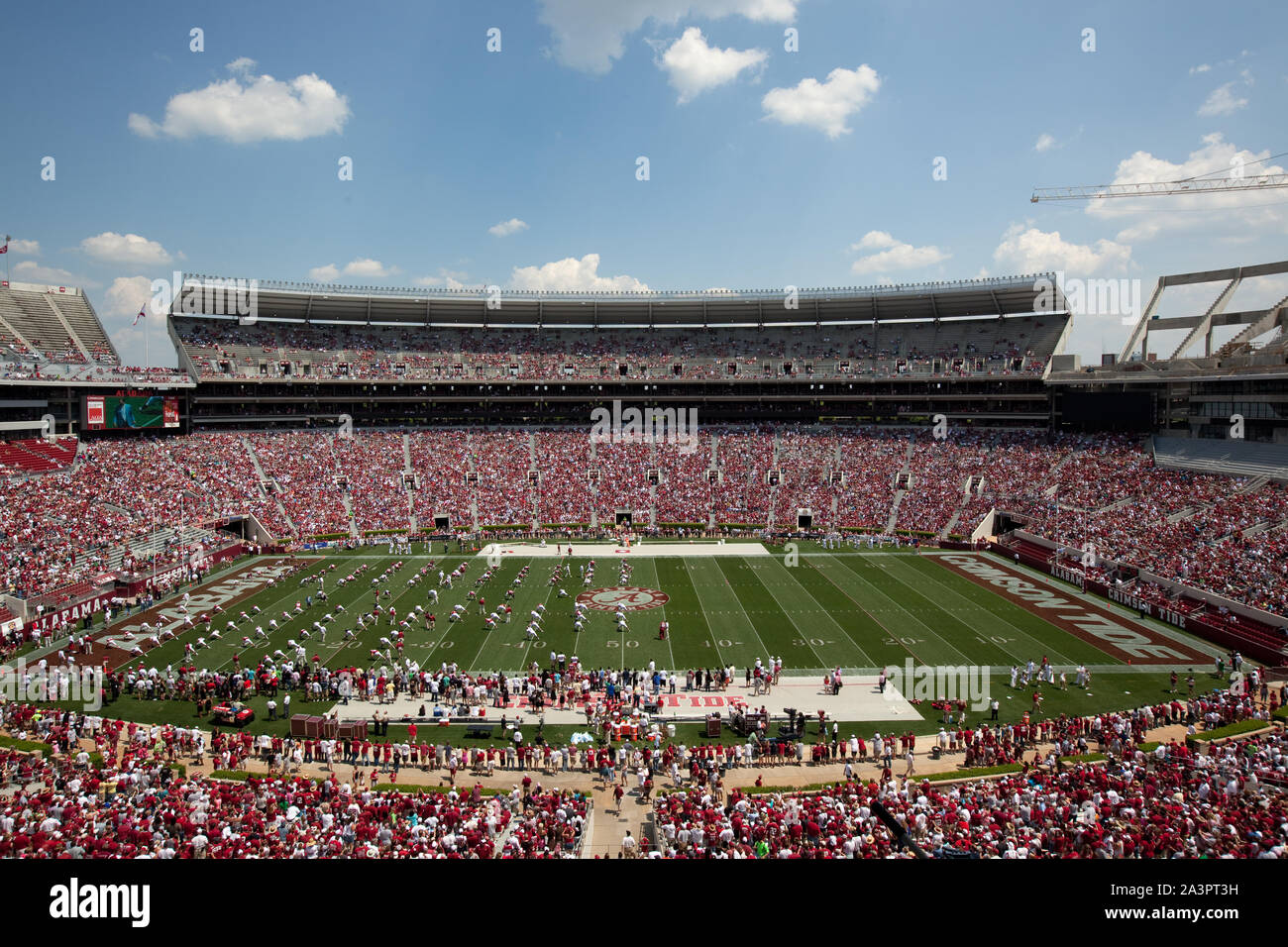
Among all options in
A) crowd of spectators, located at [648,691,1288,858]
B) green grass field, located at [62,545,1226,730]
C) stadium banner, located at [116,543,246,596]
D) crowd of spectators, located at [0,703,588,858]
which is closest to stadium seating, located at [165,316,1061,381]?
stadium banner, located at [116,543,246,596]

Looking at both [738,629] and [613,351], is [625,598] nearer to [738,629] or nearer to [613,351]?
[738,629]

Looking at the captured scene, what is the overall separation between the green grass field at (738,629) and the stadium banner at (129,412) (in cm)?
2345

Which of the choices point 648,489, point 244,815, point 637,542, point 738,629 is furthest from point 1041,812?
point 648,489

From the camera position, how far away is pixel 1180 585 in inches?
1228

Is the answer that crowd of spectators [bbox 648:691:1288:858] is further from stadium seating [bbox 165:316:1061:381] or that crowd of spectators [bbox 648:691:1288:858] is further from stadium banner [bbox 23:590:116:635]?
stadium seating [bbox 165:316:1061:381]

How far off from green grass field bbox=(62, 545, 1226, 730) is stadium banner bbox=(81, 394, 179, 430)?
2345 centimetres

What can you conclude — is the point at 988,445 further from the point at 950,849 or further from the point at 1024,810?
the point at 950,849

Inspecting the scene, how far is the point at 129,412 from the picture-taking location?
5169 cm

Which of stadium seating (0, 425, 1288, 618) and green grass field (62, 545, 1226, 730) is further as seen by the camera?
stadium seating (0, 425, 1288, 618)

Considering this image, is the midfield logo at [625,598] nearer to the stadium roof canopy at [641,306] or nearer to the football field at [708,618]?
the football field at [708,618]

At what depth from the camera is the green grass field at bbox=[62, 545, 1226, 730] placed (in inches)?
1002

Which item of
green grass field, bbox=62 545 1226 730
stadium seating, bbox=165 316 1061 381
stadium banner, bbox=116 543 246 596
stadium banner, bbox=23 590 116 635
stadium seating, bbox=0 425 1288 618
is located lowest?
green grass field, bbox=62 545 1226 730
